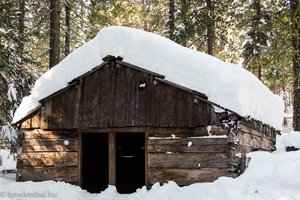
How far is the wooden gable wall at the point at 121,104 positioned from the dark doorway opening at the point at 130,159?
483cm

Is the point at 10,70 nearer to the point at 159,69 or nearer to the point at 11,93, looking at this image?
the point at 11,93

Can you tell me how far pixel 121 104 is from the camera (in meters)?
11.6

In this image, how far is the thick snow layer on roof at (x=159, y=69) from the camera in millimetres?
10719

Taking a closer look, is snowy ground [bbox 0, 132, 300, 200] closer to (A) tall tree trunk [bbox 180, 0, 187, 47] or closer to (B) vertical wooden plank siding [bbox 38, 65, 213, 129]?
(B) vertical wooden plank siding [bbox 38, 65, 213, 129]

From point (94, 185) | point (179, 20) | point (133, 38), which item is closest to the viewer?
point (133, 38)

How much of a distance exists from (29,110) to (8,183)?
2.30 metres

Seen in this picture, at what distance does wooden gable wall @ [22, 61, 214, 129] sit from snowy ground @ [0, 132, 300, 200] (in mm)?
1692

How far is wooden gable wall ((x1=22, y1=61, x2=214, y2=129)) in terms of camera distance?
11008 millimetres

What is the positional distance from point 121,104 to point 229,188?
3.99m

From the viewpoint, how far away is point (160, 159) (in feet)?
36.8

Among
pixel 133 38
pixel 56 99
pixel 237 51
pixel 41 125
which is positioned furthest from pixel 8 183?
Answer: pixel 237 51

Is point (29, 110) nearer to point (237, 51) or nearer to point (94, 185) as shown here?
point (94, 185)

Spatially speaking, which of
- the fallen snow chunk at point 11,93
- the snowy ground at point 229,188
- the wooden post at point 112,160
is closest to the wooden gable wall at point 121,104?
the wooden post at point 112,160

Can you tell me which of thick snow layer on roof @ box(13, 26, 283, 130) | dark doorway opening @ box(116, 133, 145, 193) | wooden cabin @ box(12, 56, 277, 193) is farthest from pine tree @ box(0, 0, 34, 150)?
dark doorway opening @ box(116, 133, 145, 193)
